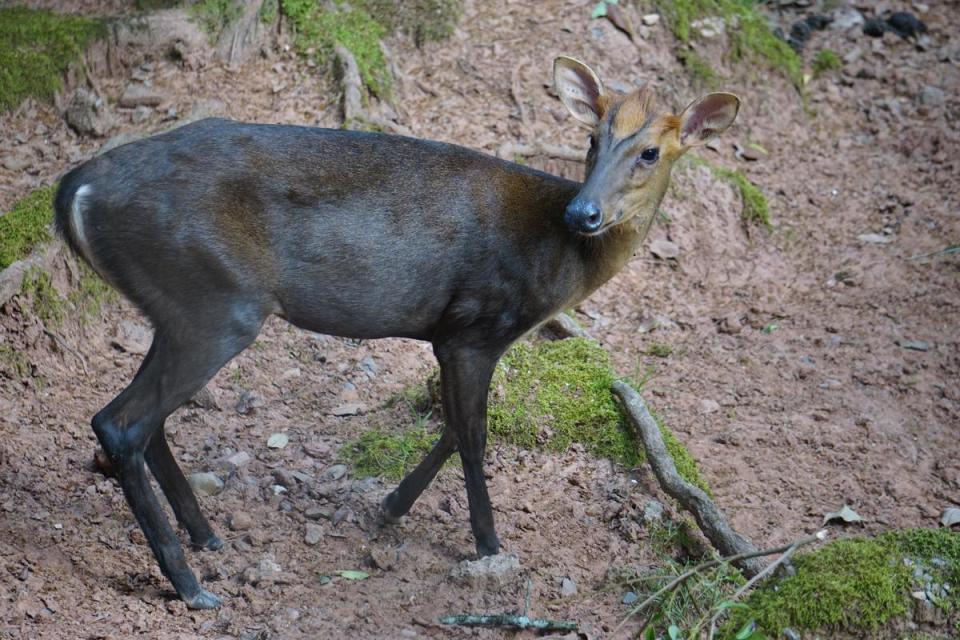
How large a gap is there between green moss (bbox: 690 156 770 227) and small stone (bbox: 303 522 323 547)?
4703mm

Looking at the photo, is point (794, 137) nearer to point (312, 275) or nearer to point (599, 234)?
point (599, 234)

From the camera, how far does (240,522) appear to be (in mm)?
5426

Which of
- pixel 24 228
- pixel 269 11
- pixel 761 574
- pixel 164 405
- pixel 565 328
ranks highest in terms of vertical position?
pixel 269 11

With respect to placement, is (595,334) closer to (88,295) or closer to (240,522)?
(240,522)

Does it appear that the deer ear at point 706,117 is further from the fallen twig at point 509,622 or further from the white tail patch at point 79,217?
the white tail patch at point 79,217

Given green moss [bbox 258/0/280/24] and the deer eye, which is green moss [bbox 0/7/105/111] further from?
the deer eye

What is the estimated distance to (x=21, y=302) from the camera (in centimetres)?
598

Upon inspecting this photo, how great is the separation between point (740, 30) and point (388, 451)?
5880 millimetres

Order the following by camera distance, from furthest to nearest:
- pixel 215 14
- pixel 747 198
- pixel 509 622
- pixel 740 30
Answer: pixel 740 30 < pixel 747 198 < pixel 215 14 < pixel 509 622

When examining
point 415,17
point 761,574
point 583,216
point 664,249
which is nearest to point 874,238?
point 664,249

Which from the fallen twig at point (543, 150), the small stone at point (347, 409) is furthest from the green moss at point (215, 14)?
the small stone at point (347, 409)

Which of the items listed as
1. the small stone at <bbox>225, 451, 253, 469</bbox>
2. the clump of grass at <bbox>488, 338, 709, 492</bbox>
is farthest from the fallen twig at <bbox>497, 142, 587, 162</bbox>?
the small stone at <bbox>225, 451, 253, 469</bbox>

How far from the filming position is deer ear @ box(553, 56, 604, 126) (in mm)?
5441

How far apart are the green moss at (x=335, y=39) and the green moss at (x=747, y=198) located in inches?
104
